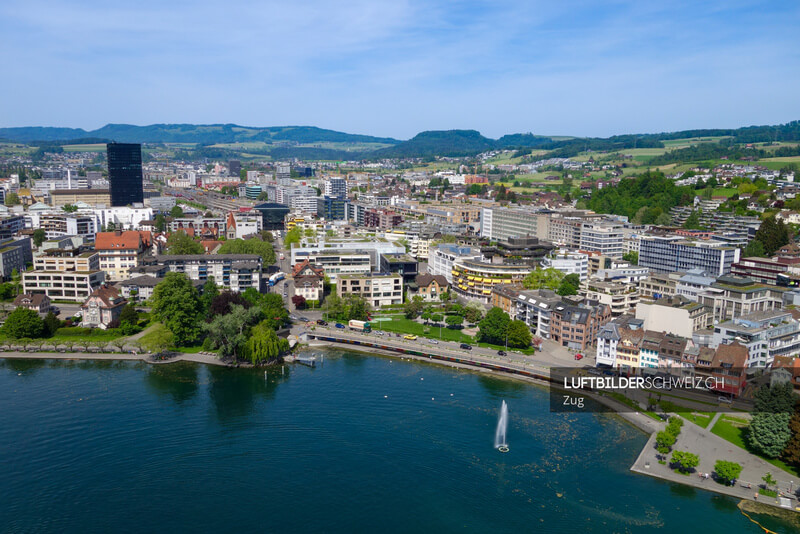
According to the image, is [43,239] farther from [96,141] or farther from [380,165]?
[96,141]

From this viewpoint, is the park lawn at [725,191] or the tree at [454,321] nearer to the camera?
the tree at [454,321]

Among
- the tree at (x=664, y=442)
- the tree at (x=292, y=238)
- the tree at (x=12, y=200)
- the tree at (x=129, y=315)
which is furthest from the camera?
the tree at (x=12, y=200)

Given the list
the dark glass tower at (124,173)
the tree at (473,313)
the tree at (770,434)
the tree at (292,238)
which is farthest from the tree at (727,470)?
the dark glass tower at (124,173)

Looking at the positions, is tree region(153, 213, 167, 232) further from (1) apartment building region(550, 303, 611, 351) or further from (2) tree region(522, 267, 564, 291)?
(1) apartment building region(550, 303, 611, 351)

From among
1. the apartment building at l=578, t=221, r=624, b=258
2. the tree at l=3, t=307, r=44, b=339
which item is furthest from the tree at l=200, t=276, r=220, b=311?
the apartment building at l=578, t=221, r=624, b=258

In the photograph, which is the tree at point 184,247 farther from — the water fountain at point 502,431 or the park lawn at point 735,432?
the park lawn at point 735,432

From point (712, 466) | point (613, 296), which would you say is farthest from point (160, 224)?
point (712, 466)

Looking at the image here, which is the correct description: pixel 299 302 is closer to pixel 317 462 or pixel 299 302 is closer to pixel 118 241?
pixel 118 241

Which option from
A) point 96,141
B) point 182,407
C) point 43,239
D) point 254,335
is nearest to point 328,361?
point 254,335
